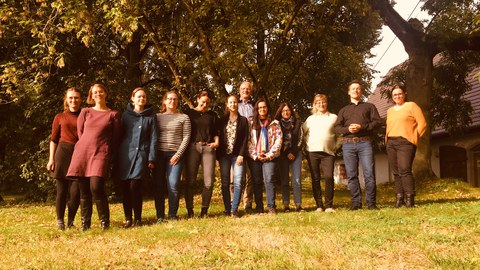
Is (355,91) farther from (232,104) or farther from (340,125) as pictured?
(232,104)

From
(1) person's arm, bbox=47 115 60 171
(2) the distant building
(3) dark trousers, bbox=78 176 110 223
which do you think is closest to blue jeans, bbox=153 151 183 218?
(3) dark trousers, bbox=78 176 110 223

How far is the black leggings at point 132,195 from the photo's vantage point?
22.0 feet

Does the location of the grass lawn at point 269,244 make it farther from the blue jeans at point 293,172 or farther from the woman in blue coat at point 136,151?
the blue jeans at point 293,172

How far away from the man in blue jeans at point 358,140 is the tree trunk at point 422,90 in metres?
8.17

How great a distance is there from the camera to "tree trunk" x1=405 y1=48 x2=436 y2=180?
15.2m

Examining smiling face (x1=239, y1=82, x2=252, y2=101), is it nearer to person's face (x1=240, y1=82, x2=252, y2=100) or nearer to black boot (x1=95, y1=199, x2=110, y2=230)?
person's face (x1=240, y1=82, x2=252, y2=100)

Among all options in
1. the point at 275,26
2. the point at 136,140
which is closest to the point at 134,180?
the point at 136,140

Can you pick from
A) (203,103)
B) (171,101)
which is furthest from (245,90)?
(171,101)

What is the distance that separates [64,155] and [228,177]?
8.69ft

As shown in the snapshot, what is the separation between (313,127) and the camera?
8.12 meters

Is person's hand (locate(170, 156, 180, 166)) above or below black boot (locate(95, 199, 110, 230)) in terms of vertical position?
above

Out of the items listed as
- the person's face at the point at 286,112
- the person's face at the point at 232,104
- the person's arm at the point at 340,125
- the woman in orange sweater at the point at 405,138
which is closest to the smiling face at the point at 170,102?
the person's face at the point at 232,104

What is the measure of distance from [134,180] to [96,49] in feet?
37.0

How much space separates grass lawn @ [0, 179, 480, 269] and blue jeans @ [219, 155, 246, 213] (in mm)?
857
